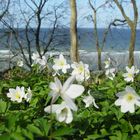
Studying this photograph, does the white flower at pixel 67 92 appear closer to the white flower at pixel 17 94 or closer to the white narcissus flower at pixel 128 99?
the white narcissus flower at pixel 128 99

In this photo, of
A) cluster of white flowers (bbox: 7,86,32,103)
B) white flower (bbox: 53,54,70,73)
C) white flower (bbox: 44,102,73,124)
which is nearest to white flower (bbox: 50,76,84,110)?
white flower (bbox: 44,102,73,124)

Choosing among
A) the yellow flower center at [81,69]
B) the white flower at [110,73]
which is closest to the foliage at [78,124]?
the yellow flower center at [81,69]

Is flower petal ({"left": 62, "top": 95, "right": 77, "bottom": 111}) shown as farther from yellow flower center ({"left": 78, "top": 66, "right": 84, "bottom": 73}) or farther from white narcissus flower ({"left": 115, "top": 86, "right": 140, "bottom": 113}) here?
yellow flower center ({"left": 78, "top": 66, "right": 84, "bottom": 73})

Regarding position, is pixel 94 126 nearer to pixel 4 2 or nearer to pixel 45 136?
pixel 45 136

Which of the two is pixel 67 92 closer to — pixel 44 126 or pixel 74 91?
pixel 74 91

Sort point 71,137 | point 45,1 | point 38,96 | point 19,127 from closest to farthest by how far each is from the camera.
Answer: point 19,127
point 71,137
point 38,96
point 45,1

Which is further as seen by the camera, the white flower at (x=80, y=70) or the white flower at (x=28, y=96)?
the white flower at (x=80, y=70)

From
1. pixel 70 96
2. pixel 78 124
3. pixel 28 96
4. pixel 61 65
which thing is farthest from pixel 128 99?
pixel 61 65

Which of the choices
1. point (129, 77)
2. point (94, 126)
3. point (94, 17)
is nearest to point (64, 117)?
point (94, 126)
